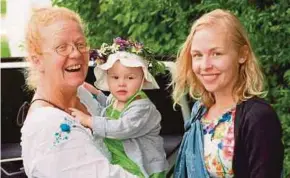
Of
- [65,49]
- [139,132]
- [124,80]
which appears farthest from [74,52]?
[139,132]

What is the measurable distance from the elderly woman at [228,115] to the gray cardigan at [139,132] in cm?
26

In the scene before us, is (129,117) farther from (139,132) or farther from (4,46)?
(4,46)

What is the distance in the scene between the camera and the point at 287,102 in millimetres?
5012

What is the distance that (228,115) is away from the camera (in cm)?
285

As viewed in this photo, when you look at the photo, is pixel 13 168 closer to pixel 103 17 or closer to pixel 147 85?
pixel 147 85

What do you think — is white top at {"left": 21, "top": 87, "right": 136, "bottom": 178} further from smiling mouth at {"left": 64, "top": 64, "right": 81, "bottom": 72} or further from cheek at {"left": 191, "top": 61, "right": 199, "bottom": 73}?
cheek at {"left": 191, "top": 61, "right": 199, "bottom": 73}

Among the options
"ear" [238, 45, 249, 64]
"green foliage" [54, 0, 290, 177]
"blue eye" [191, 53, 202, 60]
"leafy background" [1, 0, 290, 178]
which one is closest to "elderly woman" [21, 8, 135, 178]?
"blue eye" [191, 53, 202, 60]

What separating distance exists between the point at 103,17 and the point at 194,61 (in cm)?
415

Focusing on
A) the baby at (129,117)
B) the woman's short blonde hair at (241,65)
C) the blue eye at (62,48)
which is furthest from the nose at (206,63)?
the blue eye at (62,48)

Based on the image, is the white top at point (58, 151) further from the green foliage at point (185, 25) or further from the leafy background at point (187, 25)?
the green foliage at point (185, 25)

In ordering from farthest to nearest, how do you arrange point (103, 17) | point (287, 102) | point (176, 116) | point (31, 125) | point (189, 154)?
1. point (103, 17)
2. point (287, 102)
3. point (176, 116)
4. point (189, 154)
5. point (31, 125)

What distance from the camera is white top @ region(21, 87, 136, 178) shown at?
2.67 m

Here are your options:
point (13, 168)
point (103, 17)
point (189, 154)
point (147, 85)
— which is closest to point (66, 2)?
point (103, 17)

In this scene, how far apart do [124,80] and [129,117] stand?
17 cm
